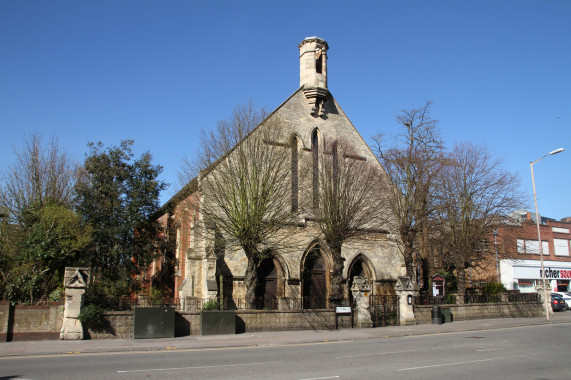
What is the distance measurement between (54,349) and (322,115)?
21013mm

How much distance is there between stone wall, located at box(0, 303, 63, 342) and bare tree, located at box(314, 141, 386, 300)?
12493 millimetres

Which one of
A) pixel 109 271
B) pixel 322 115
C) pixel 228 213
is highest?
pixel 322 115

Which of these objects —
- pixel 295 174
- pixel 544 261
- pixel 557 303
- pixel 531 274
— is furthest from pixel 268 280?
pixel 544 261

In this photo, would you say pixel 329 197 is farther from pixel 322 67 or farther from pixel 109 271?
pixel 109 271

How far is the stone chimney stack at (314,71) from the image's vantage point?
99.6 ft

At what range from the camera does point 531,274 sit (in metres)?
50.0

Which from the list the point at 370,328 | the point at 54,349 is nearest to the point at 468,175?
the point at 370,328

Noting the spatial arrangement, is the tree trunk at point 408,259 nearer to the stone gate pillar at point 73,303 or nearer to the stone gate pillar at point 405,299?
the stone gate pillar at point 405,299

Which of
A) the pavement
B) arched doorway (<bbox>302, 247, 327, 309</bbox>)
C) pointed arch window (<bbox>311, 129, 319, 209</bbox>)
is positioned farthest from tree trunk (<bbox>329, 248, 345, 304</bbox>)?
arched doorway (<bbox>302, 247, 327, 309</bbox>)

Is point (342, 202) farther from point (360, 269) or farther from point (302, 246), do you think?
point (360, 269)

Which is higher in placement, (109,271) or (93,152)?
(93,152)

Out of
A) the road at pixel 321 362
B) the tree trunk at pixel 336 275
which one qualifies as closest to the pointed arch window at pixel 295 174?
the tree trunk at pixel 336 275

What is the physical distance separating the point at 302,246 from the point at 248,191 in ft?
19.1

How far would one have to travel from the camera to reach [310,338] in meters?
18.6
